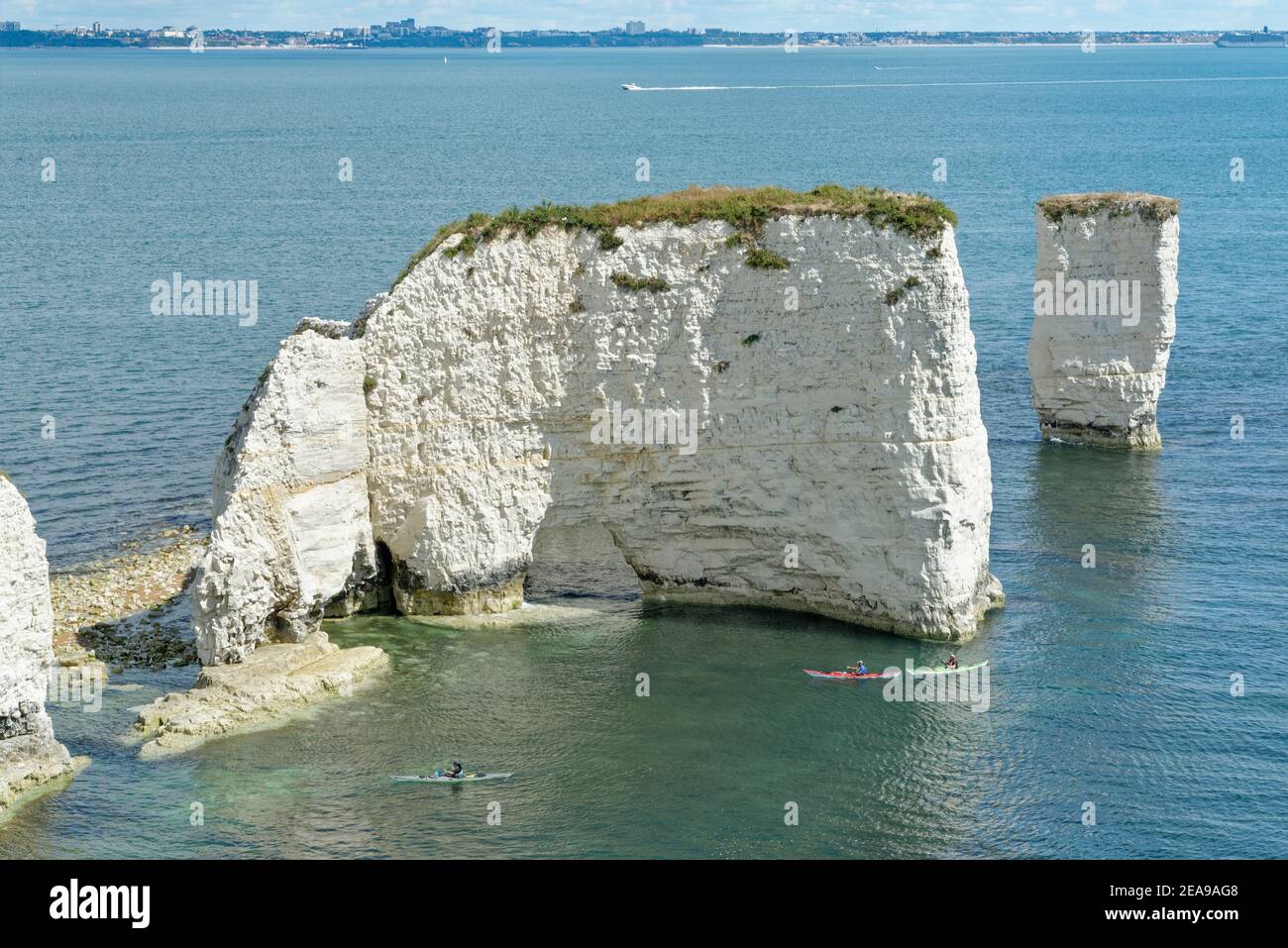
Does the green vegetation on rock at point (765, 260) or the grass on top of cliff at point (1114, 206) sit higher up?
the grass on top of cliff at point (1114, 206)

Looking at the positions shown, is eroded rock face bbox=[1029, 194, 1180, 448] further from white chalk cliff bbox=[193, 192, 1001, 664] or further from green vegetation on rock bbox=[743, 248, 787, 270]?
green vegetation on rock bbox=[743, 248, 787, 270]

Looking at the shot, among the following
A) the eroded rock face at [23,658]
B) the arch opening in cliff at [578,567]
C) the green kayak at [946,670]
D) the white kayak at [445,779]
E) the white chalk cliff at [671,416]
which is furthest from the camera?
the arch opening in cliff at [578,567]

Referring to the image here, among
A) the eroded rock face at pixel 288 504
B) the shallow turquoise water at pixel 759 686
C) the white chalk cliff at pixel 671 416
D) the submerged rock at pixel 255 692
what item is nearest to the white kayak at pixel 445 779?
the shallow turquoise water at pixel 759 686

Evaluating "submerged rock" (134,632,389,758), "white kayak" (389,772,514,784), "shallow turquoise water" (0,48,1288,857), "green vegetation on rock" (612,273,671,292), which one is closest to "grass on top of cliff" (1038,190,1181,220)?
"shallow turquoise water" (0,48,1288,857)

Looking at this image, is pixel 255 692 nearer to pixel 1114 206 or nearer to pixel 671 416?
pixel 671 416

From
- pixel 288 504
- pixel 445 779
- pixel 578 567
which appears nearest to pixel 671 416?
→ pixel 578 567

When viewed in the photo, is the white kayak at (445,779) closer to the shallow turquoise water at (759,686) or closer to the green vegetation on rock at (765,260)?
the shallow turquoise water at (759,686)
